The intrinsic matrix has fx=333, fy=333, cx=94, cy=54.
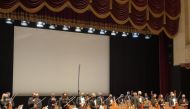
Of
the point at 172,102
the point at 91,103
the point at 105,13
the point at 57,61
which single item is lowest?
the point at 172,102

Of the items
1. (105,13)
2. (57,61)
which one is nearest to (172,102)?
(105,13)

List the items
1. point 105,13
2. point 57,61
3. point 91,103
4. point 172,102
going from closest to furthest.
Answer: point 91,103, point 172,102, point 105,13, point 57,61

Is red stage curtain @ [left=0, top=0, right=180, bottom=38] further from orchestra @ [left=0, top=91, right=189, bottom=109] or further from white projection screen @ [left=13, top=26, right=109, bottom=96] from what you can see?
orchestra @ [left=0, top=91, right=189, bottom=109]

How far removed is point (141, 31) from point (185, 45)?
4.26 feet

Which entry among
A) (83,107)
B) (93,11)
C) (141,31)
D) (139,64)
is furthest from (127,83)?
(83,107)

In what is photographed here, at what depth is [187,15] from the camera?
923cm

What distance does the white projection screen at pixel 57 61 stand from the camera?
337 inches

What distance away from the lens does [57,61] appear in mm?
9102

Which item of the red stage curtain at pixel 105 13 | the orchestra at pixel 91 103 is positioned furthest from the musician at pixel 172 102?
the red stage curtain at pixel 105 13

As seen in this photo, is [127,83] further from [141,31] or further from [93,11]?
[93,11]

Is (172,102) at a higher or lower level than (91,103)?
lower

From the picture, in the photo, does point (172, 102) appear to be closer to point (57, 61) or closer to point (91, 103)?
point (91, 103)

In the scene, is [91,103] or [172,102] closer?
[91,103]

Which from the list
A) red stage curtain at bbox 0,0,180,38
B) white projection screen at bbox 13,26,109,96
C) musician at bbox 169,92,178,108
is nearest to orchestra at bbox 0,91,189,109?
musician at bbox 169,92,178,108
